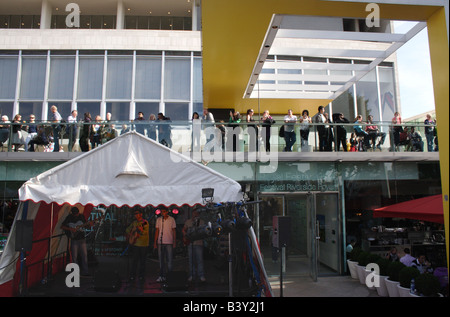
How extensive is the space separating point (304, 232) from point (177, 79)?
30.6 feet

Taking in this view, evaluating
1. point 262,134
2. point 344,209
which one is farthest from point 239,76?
point 344,209

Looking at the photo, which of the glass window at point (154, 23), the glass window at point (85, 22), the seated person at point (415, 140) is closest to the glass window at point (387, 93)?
the seated person at point (415, 140)

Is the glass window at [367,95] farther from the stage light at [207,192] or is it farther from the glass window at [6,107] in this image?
the glass window at [6,107]

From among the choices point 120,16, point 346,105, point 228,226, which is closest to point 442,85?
point 228,226

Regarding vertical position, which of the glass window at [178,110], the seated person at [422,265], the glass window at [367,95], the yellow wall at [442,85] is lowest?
the seated person at [422,265]

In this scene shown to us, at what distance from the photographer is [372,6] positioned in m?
5.98

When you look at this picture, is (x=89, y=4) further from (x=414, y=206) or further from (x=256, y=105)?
(x=414, y=206)

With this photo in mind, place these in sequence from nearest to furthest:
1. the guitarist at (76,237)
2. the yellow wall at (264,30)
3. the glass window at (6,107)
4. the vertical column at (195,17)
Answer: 1. the yellow wall at (264,30)
2. the guitarist at (76,237)
3. the glass window at (6,107)
4. the vertical column at (195,17)

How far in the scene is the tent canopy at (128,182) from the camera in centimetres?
639

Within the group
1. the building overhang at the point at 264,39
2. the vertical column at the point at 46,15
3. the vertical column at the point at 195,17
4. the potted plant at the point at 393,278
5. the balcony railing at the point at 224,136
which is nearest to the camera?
the building overhang at the point at 264,39

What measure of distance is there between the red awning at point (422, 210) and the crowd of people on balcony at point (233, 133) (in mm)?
3394

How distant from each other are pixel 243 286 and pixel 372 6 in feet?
20.7
